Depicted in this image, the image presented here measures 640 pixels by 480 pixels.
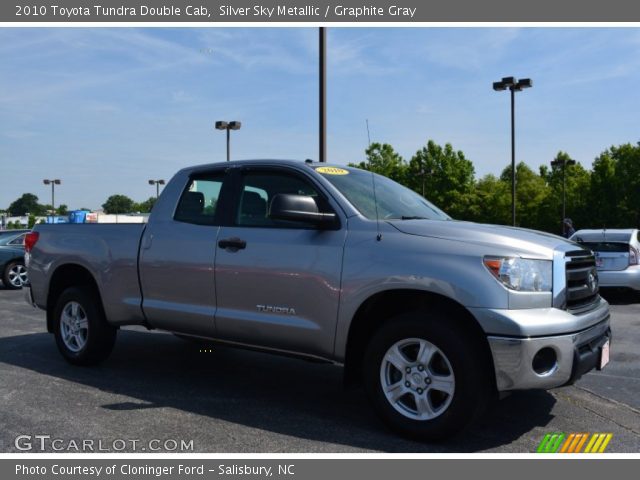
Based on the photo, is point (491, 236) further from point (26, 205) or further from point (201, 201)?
point (26, 205)

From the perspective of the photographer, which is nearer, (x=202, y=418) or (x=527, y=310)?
(x=527, y=310)

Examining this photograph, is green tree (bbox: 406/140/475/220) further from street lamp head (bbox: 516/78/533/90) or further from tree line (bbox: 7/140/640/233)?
street lamp head (bbox: 516/78/533/90)

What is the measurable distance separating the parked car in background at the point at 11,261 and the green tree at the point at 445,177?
48.1 metres

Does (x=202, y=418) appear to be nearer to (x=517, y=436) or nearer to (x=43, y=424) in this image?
(x=43, y=424)

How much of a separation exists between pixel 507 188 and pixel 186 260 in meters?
63.2

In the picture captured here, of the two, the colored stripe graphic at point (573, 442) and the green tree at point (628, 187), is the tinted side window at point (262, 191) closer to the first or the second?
the colored stripe graphic at point (573, 442)

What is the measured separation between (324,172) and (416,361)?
1667 millimetres

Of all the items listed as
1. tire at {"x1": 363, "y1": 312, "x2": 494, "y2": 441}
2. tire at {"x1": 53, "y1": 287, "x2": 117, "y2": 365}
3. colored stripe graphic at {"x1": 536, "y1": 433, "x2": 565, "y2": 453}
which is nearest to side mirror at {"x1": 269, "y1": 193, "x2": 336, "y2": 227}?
tire at {"x1": 363, "y1": 312, "x2": 494, "y2": 441}

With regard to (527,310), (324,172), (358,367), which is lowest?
(358,367)

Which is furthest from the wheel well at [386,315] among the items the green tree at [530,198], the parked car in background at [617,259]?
the green tree at [530,198]

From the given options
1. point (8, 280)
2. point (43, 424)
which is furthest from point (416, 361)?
point (8, 280)

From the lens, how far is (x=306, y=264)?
15.0ft

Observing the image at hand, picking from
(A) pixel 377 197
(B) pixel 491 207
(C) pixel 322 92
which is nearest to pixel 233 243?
(A) pixel 377 197

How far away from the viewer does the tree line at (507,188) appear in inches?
2079
